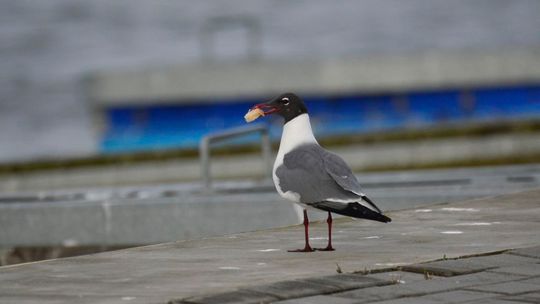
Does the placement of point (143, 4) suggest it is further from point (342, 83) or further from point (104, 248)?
point (104, 248)

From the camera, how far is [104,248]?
576 inches

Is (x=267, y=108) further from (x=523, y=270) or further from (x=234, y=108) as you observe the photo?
(x=234, y=108)

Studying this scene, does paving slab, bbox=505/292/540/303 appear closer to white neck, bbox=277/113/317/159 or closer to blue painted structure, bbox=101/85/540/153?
white neck, bbox=277/113/317/159

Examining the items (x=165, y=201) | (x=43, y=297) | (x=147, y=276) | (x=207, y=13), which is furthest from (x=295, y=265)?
(x=207, y=13)

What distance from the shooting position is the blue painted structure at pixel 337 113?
34.8 meters

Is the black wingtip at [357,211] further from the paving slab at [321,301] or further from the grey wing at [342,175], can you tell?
the paving slab at [321,301]

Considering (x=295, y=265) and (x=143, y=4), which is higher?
(x=143, y=4)

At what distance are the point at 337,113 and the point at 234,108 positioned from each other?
2.52 metres

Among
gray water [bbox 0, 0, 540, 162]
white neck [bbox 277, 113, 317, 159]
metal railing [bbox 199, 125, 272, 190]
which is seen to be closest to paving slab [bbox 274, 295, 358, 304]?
white neck [bbox 277, 113, 317, 159]

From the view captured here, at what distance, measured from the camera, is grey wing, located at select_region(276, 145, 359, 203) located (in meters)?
9.30

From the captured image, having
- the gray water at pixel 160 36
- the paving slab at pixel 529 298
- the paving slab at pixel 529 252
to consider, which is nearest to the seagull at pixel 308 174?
the paving slab at pixel 529 252

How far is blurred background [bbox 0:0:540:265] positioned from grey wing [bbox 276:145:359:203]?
4.34 m

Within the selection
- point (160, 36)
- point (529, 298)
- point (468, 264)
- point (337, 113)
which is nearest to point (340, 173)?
point (468, 264)

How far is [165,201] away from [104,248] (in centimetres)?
75
